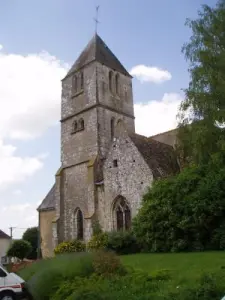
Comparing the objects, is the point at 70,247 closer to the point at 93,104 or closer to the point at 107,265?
the point at 93,104

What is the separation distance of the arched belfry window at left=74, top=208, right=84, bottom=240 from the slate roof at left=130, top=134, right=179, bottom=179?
279 inches

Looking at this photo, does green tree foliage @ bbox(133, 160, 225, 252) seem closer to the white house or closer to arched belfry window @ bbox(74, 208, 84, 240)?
arched belfry window @ bbox(74, 208, 84, 240)

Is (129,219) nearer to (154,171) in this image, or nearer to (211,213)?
(154,171)

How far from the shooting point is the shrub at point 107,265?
34.2 feet

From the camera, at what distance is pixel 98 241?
22125mm

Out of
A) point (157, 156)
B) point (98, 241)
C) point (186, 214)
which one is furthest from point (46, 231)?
point (186, 214)

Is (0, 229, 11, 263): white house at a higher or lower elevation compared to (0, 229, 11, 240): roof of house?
lower

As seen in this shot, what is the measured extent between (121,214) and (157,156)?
4.60 meters

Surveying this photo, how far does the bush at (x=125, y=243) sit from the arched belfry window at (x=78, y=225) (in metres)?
6.12

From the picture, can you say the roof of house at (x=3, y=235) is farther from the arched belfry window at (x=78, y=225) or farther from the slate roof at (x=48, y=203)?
the arched belfry window at (x=78, y=225)

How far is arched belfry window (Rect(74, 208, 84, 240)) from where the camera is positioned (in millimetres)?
26234

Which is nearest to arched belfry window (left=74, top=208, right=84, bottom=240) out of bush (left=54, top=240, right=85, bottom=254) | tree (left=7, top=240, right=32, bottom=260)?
bush (left=54, top=240, right=85, bottom=254)

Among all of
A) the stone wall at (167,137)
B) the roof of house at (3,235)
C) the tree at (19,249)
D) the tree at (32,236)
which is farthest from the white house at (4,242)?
the stone wall at (167,137)

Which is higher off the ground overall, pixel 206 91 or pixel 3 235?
pixel 206 91
